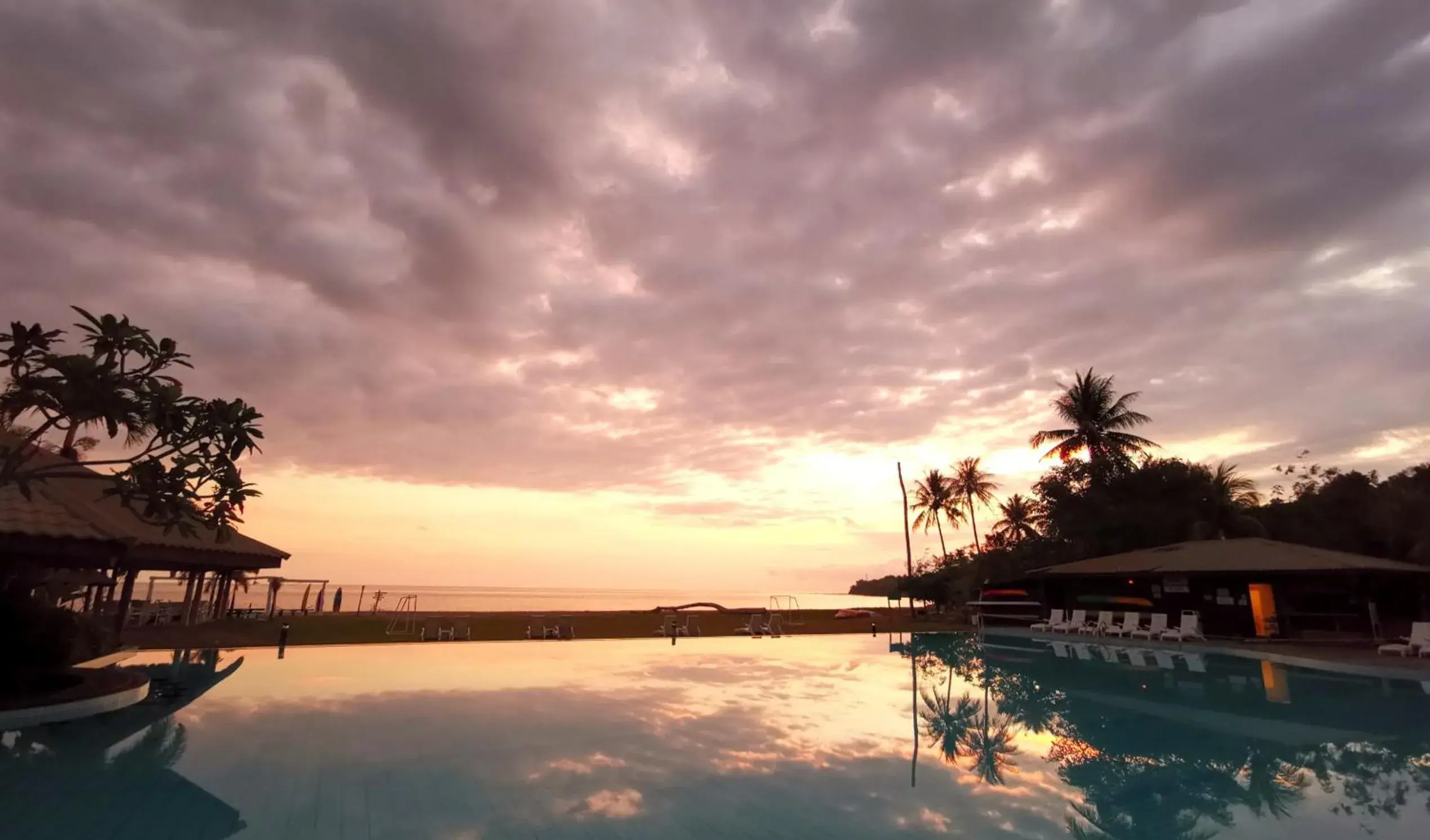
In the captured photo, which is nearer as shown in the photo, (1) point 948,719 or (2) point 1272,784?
(2) point 1272,784

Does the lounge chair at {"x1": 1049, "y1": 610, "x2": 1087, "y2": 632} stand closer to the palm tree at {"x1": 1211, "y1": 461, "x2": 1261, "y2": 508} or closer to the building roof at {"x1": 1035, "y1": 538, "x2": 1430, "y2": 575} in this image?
the building roof at {"x1": 1035, "y1": 538, "x2": 1430, "y2": 575}

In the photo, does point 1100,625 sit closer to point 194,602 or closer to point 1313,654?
point 1313,654

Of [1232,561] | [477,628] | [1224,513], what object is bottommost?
[477,628]

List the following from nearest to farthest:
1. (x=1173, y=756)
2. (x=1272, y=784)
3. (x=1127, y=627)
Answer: (x=1272, y=784), (x=1173, y=756), (x=1127, y=627)

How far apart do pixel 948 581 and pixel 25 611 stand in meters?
44.3

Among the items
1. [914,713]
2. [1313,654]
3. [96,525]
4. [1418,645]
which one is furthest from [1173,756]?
[96,525]

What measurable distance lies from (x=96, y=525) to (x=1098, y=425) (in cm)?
4413

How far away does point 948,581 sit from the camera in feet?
149

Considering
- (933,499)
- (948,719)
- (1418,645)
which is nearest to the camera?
(948,719)

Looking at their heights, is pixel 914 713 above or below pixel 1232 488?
below

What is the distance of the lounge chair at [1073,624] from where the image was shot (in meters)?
28.6

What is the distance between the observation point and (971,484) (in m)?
54.9

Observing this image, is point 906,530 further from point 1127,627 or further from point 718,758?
point 718,758

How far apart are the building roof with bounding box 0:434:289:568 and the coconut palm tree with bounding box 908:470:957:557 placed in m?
42.8
